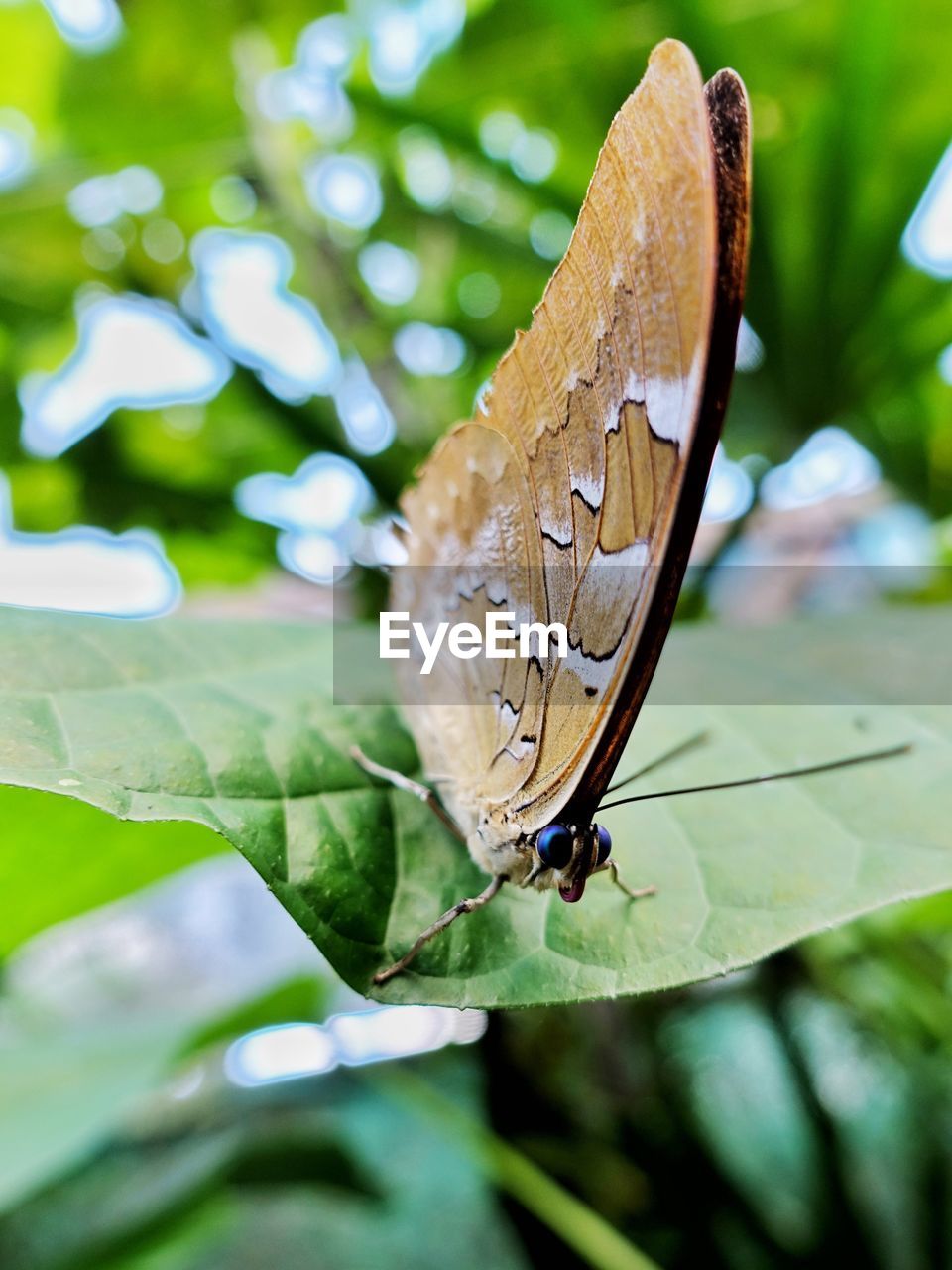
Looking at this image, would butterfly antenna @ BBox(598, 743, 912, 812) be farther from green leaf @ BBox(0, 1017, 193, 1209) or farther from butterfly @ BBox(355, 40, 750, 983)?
green leaf @ BBox(0, 1017, 193, 1209)

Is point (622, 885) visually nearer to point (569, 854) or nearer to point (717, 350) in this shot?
point (569, 854)

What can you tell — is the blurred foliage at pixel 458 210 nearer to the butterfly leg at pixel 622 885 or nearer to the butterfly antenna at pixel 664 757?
the butterfly antenna at pixel 664 757

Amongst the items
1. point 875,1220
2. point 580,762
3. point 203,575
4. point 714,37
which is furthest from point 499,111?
point 875,1220

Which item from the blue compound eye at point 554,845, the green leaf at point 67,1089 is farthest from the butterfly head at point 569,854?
the green leaf at point 67,1089

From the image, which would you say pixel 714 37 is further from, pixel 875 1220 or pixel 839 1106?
pixel 839 1106

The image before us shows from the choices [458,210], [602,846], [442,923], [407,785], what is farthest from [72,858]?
[458,210]

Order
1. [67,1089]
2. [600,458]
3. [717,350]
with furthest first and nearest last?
[67,1089], [600,458], [717,350]
